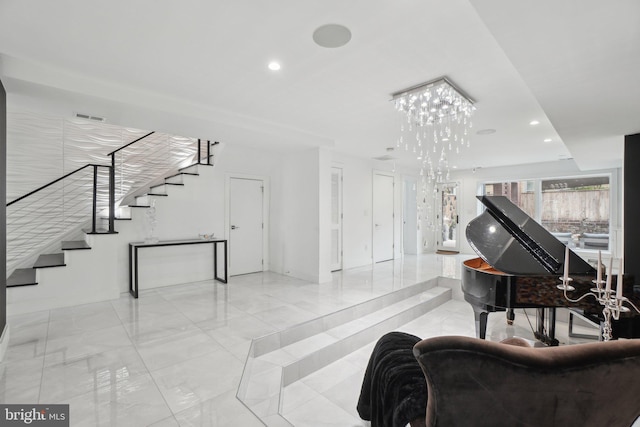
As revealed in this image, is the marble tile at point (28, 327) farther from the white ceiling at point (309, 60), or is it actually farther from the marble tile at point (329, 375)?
the marble tile at point (329, 375)

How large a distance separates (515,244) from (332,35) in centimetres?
287

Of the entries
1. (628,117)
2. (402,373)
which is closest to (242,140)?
(402,373)

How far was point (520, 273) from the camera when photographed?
2.88 metres

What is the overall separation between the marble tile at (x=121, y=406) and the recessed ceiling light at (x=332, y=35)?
2.78 m

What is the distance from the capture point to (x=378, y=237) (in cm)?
731

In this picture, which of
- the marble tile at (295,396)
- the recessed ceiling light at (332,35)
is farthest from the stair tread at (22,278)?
the recessed ceiling light at (332,35)

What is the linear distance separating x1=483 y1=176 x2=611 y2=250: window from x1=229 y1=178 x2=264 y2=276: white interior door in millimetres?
7248

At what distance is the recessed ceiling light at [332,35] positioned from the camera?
2.06 m

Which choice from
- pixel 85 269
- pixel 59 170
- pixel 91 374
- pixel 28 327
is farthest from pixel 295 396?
pixel 59 170

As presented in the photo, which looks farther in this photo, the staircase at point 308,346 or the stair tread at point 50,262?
the stair tread at point 50,262

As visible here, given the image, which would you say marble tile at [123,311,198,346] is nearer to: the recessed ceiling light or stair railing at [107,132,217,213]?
stair railing at [107,132,217,213]

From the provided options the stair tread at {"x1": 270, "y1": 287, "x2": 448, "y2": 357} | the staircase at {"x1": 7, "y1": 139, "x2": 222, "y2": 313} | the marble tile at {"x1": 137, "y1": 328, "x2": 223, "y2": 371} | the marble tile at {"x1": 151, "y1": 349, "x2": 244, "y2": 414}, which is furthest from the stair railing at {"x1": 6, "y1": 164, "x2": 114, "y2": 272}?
the stair tread at {"x1": 270, "y1": 287, "x2": 448, "y2": 357}

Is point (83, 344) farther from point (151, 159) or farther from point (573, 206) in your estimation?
point (573, 206)

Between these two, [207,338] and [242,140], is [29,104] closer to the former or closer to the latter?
[242,140]
